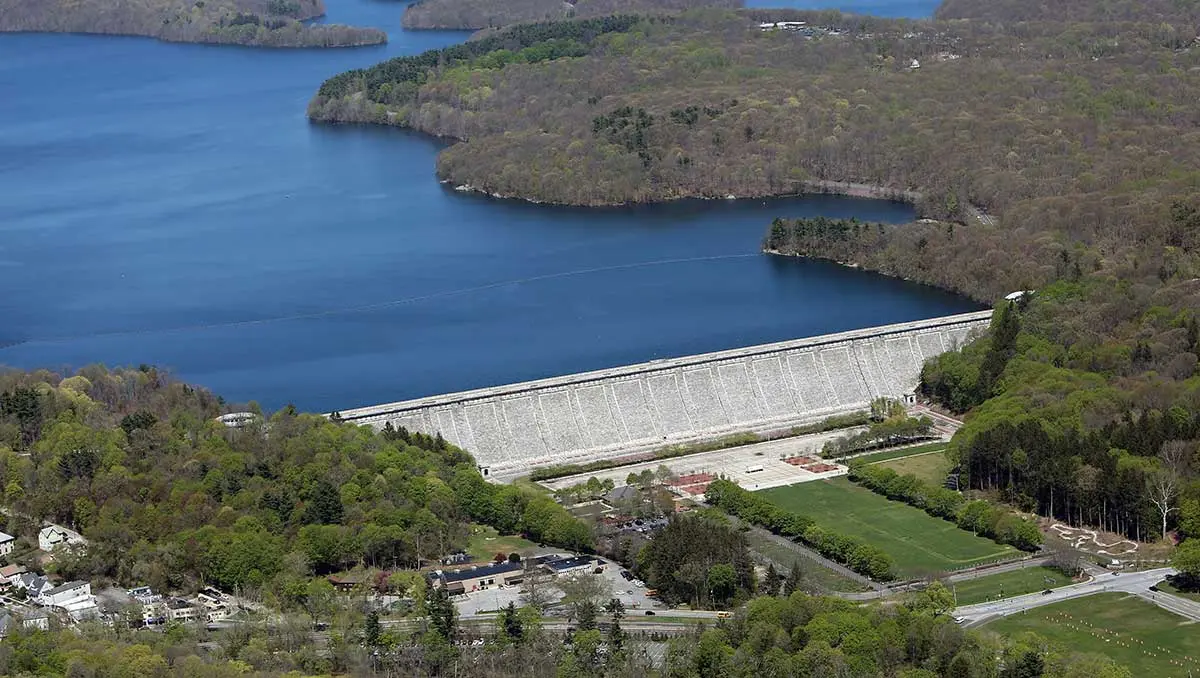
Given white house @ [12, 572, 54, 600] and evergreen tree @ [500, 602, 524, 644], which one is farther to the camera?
white house @ [12, 572, 54, 600]

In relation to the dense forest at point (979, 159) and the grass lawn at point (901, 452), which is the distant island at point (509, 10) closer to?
the dense forest at point (979, 159)

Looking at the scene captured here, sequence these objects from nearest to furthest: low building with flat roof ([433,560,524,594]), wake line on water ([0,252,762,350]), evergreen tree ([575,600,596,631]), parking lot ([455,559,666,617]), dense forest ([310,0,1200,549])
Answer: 1. evergreen tree ([575,600,596,631])
2. parking lot ([455,559,666,617])
3. low building with flat roof ([433,560,524,594])
4. dense forest ([310,0,1200,549])
5. wake line on water ([0,252,762,350])

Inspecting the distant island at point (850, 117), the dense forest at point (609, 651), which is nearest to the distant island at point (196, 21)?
the distant island at point (850, 117)

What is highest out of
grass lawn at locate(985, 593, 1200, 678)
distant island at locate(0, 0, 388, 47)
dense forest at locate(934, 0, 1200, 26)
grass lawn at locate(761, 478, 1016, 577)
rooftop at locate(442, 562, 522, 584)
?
dense forest at locate(934, 0, 1200, 26)

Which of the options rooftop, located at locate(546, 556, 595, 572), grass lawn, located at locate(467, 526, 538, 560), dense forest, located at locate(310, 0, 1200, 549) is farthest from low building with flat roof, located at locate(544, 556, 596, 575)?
dense forest, located at locate(310, 0, 1200, 549)

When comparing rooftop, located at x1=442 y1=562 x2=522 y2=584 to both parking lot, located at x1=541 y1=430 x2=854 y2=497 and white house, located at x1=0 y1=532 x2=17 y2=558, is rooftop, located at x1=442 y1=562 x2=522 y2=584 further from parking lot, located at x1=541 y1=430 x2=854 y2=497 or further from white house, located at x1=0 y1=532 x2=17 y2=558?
white house, located at x1=0 y1=532 x2=17 y2=558

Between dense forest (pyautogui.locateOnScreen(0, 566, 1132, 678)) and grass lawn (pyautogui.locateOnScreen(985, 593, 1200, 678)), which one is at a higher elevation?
dense forest (pyautogui.locateOnScreen(0, 566, 1132, 678))

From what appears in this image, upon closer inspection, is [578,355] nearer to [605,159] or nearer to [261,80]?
[605,159]
